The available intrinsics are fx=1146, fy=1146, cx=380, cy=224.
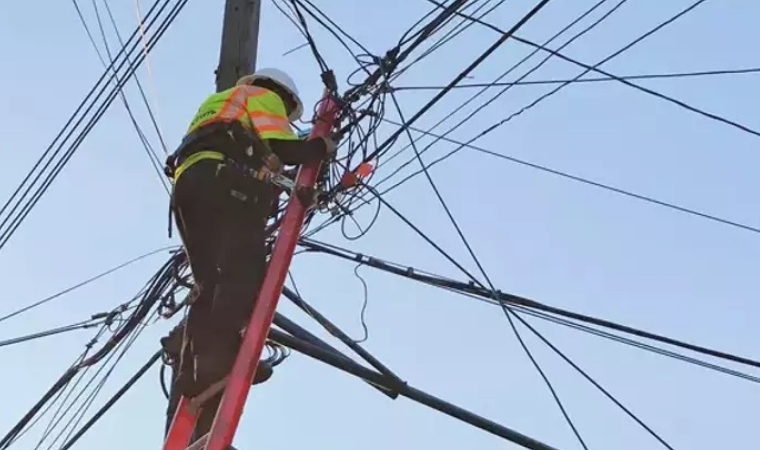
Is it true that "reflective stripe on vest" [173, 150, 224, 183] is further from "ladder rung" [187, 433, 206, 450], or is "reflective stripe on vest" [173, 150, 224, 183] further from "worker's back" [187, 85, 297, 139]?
"ladder rung" [187, 433, 206, 450]

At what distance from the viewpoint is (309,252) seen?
6844 millimetres

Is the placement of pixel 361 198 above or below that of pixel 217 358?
above

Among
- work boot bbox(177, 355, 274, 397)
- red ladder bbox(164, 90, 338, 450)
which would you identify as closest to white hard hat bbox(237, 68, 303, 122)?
red ladder bbox(164, 90, 338, 450)

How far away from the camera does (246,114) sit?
4.83m

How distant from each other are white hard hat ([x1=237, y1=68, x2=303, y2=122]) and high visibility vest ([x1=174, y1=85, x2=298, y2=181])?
0.38m

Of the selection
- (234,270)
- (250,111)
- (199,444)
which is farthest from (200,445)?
(250,111)

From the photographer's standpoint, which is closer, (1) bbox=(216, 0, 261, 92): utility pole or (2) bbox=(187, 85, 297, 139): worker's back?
(2) bbox=(187, 85, 297, 139): worker's back

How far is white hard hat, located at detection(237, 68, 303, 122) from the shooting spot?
5414 millimetres

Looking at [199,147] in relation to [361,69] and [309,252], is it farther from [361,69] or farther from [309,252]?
[309,252]

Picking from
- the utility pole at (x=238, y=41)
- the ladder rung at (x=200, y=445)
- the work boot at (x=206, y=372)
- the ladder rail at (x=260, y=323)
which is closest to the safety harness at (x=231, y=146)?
the ladder rail at (x=260, y=323)

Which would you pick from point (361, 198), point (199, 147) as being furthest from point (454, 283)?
point (199, 147)

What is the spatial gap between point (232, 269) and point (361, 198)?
1092 millimetres

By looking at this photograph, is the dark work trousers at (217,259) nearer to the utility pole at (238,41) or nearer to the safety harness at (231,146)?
the safety harness at (231,146)

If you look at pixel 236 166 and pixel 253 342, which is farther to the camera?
pixel 236 166
